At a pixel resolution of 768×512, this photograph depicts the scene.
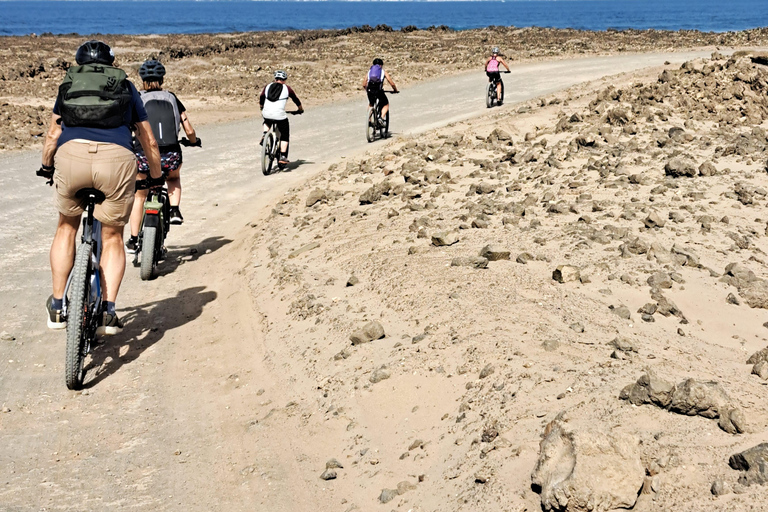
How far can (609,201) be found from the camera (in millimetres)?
7941

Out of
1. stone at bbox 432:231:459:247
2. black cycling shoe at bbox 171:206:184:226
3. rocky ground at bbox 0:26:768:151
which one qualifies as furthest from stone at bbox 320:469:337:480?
rocky ground at bbox 0:26:768:151

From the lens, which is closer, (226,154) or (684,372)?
(684,372)

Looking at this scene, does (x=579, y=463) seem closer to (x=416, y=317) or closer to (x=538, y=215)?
(x=416, y=317)

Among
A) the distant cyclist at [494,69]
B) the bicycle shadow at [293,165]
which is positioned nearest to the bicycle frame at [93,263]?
the bicycle shadow at [293,165]

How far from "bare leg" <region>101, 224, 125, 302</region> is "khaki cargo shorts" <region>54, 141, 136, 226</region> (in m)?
0.21

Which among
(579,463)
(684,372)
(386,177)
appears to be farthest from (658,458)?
(386,177)

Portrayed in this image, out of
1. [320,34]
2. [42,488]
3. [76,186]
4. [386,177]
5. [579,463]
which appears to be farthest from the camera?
[320,34]

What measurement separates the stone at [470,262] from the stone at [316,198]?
145 inches

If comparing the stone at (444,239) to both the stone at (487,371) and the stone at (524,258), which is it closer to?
the stone at (524,258)

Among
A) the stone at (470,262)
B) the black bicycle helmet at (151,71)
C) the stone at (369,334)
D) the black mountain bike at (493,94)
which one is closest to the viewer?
the stone at (369,334)

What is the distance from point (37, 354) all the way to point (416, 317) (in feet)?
9.34

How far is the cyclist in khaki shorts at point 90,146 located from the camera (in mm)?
5219

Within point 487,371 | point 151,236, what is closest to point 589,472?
point 487,371

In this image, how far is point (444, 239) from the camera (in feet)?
23.4
